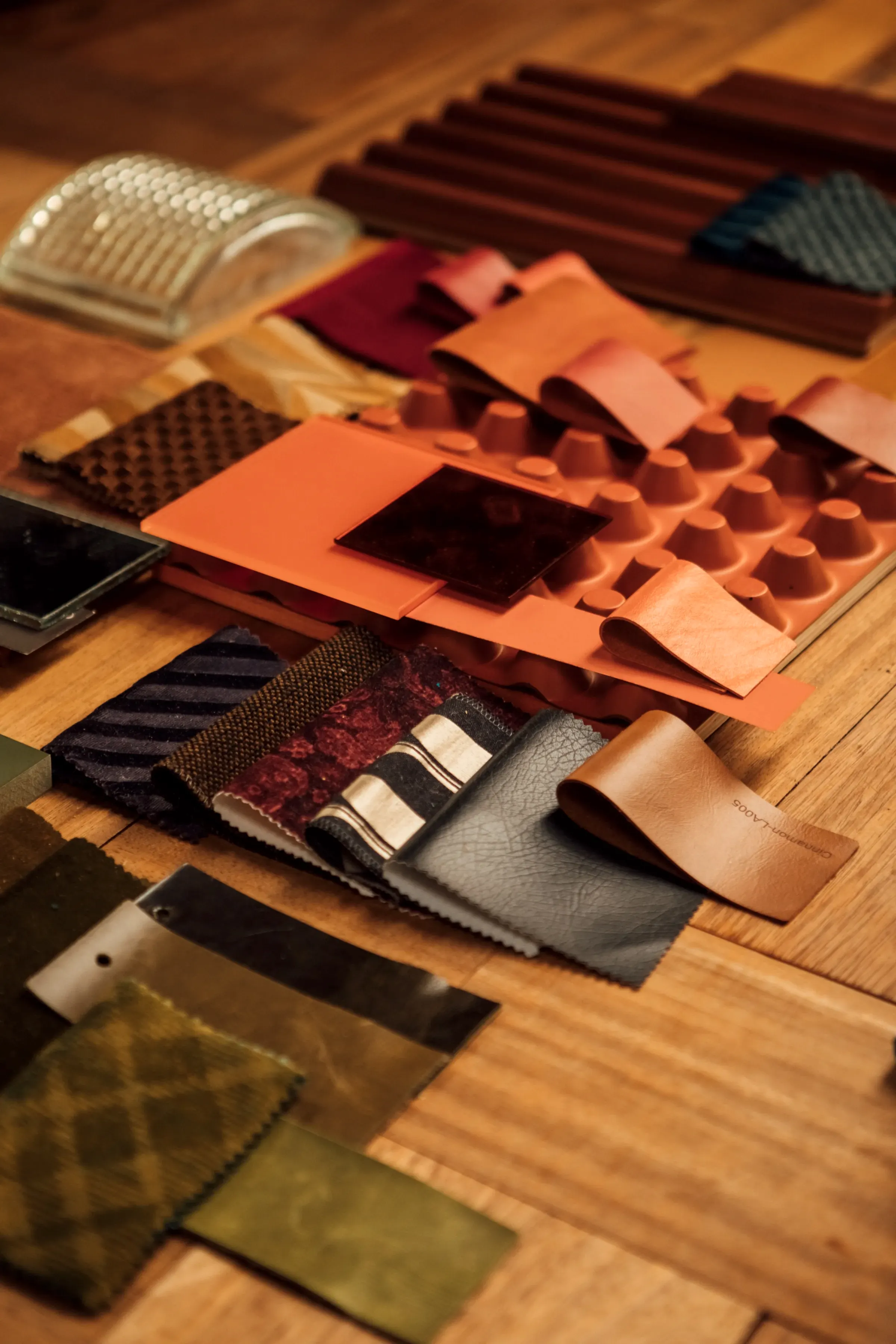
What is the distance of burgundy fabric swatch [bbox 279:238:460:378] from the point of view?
78.4 inches

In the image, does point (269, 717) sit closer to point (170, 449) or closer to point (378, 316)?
point (170, 449)

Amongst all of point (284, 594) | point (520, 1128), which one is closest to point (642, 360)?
point (284, 594)

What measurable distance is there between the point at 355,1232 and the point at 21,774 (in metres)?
0.51

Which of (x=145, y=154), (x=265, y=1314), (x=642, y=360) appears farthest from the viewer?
(x=145, y=154)

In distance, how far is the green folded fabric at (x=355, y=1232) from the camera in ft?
3.03

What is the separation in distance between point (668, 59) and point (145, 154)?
129 cm

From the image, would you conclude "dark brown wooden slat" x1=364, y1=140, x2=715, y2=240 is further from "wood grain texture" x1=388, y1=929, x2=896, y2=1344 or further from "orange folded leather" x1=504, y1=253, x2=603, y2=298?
"wood grain texture" x1=388, y1=929, x2=896, y2=1344

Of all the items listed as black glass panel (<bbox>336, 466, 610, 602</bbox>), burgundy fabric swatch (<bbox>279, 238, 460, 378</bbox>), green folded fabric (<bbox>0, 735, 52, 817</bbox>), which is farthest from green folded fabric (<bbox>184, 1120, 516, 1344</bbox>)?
burgundy fabric swatch (<bbox>279, 238, 460, 378</bbox>)

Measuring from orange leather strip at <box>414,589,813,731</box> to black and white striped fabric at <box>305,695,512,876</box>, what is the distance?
3.7 inches

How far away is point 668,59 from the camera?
3.09 meters

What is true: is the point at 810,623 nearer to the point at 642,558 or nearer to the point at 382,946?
the point at 642,558

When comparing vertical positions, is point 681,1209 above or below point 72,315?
below

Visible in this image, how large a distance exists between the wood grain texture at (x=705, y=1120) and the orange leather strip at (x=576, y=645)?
216 millimetres

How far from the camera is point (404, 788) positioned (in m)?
1.22
